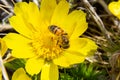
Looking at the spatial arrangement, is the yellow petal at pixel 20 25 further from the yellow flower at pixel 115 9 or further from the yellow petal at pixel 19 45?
the yellow flower at pixel 115 9

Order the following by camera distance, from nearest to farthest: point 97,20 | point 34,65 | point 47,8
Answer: point 34,65 < point 47,8 < point 97,20

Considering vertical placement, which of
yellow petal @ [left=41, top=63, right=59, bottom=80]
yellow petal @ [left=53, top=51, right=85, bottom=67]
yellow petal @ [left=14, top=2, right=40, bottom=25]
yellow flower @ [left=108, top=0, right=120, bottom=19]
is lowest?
yellow petal @ [left=41, top=63, right=59, bottom=80]

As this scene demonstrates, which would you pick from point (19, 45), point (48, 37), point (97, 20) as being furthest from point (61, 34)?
point (97, 20)

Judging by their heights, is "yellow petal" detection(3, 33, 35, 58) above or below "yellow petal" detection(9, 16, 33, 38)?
below

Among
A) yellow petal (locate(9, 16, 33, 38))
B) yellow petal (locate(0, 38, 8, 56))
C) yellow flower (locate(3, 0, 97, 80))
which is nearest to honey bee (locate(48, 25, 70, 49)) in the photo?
yellow flower (locate(3, 0, 97, 80))

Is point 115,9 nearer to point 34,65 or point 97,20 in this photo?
point 97,20

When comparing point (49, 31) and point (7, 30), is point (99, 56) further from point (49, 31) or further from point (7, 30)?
point (7, 30)

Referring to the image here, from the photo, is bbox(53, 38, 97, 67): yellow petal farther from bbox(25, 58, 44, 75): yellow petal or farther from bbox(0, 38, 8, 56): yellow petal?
bbox(0, 38, 8, 56): yellow petal
